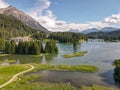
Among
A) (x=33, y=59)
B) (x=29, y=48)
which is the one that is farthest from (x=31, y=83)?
(x=29, y=48)

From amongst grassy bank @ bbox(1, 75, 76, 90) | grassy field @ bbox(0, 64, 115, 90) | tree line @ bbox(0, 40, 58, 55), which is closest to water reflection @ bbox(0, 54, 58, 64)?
tree line @ bbox(0, 40, 58, 55)

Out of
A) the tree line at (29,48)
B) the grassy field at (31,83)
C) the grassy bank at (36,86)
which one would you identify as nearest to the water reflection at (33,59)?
the tree line at (29,48)

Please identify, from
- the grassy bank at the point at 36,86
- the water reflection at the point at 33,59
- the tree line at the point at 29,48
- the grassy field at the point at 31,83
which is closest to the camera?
the grassy bank at the point at 36,86

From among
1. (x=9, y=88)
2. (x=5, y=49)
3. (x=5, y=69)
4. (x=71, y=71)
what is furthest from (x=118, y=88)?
(x=5, y=49)

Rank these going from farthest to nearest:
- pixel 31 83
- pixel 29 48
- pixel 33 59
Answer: pixel 29 48 < pixel 33 59 < pixel 31 83

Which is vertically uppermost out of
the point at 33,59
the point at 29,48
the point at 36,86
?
the point at 29,48

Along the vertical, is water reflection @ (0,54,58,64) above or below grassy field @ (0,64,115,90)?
above

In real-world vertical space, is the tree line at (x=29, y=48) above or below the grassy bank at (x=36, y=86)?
above

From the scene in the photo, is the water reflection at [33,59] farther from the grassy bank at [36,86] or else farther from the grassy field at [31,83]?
the grassy bank at [36,86]

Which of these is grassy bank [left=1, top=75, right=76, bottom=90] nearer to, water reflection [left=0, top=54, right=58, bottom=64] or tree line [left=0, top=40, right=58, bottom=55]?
water reflection [left=0, top=54, right=58, bottom=64]

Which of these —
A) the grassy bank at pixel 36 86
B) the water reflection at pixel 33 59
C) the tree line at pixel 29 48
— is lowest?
the grassy bank at pixel 36 86

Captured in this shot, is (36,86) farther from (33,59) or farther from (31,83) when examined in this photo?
(33,59)
